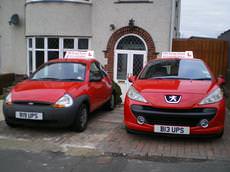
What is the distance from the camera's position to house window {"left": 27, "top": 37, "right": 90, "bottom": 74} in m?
15.0

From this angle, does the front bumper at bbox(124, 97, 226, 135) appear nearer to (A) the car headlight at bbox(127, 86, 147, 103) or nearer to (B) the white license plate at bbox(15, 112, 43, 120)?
(A) the car headlight at bbox(127, 86, 147, 103)

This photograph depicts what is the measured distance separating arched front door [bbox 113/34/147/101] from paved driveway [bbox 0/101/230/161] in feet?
23.8

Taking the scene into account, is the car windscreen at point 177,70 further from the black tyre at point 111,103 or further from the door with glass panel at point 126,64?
the door with glass panel at point 126,64

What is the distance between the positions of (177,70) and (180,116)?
1805 mm

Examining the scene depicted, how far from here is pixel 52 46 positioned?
49.5 ft

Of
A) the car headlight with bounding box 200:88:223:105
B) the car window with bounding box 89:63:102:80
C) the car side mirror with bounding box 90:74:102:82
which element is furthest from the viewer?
the car window with bounding box 89:63:102:80

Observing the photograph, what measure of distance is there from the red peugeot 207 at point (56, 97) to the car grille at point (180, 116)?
1.63 meters

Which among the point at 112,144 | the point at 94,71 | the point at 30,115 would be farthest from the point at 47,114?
the point at 94,71

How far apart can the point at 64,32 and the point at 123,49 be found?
259 centimetres

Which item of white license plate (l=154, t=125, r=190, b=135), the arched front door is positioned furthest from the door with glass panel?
white license plate (l=154, t=125, r=190, b=135)

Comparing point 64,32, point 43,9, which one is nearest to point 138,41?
point 64,32

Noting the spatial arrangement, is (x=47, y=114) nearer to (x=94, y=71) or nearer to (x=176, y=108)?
(x=94, y=71)

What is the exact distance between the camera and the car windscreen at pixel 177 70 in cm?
754

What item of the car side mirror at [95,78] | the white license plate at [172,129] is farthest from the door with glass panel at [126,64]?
the white license plate at [172,129]
